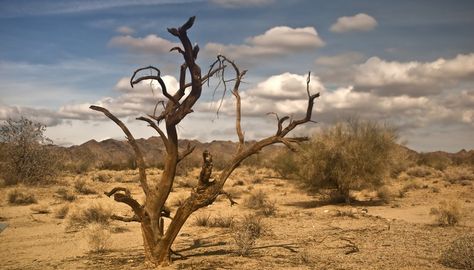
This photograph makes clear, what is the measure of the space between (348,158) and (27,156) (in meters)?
20.9

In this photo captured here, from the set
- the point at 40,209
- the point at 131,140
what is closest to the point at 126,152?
the point at 40,209

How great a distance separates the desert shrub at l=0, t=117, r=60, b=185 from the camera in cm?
2992

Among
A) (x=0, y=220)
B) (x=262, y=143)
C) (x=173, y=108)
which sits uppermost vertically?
(x=173, y=108)

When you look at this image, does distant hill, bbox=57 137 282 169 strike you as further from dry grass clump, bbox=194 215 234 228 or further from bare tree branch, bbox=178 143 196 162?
bare tree branch, bbox=178 143 196 162

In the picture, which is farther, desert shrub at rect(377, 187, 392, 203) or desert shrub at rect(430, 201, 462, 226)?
desert shrub at rect(377, 187, 392, 203)

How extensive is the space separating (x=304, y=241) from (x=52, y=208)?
12442 mm

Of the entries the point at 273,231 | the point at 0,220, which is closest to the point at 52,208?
the point at 0,220

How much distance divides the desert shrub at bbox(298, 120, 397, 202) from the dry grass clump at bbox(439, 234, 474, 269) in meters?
11.0

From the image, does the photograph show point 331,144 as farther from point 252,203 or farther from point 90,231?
point 90,231

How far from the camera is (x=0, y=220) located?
17.5 meters

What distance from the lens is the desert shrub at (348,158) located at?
20.2 metres

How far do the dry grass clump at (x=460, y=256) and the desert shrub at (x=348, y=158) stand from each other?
11030 mm

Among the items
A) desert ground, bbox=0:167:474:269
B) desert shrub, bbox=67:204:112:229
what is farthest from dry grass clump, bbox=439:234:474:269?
desert shrub, bbox=67:204:112:229

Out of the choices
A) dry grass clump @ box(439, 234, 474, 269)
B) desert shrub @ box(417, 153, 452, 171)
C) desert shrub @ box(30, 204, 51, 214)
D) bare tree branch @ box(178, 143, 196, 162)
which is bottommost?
desert shrub @ box(30, 204, 51, 214)
